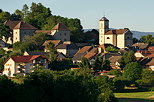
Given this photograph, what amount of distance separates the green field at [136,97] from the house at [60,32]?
27.8 metres

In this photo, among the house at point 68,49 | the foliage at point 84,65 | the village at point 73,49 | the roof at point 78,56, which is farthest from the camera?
the house at point 68,49

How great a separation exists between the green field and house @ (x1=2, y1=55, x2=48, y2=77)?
15.3m

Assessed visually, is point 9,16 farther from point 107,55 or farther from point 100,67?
point 100,67

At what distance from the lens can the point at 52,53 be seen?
69.4 meters

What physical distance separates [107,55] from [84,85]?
33.3 meters

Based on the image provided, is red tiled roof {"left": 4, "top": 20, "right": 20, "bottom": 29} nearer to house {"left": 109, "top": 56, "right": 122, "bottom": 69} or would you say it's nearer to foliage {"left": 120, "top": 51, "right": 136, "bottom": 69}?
house {"left": 109, "top": 56, "right": 122, "bottom": 69}

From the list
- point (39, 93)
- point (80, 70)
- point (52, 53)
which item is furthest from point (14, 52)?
point (39, 93)

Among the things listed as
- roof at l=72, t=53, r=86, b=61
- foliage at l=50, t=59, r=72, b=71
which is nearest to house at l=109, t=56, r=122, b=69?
roof at l=72, t=53, r=86, b=61

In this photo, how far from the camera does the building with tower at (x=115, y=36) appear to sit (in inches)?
3216

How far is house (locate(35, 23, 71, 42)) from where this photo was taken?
7994cm

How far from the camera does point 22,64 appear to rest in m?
64.2

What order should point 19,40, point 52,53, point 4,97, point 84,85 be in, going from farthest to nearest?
point 19,40
point 52,53
point 84,85
point 4,97

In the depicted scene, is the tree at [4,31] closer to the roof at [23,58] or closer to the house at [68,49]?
the house at [68,49]

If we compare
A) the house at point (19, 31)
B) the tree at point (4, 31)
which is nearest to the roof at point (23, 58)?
the tree at point (4, 31)
